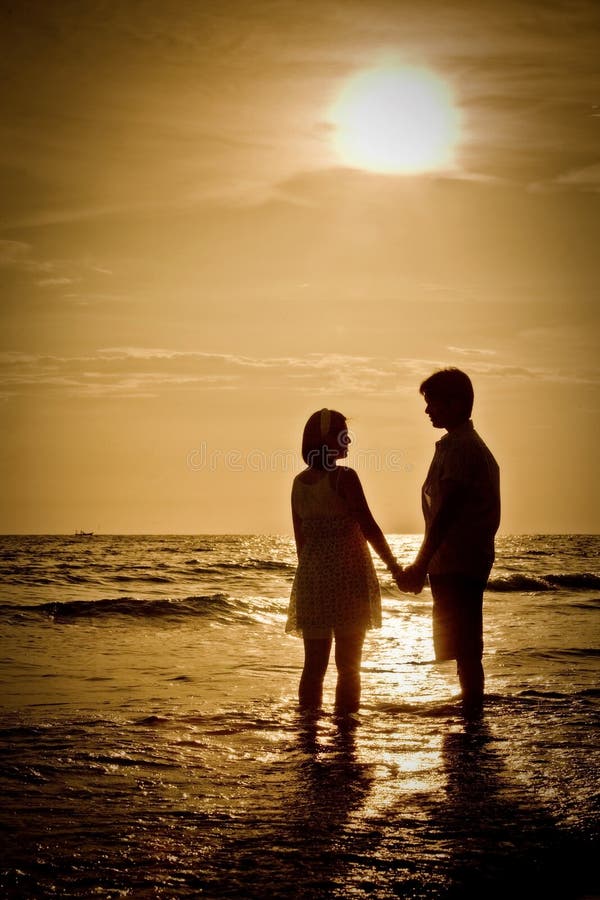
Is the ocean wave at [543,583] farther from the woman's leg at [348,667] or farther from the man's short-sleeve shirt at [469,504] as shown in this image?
the man's short-sleeve shirt at [469,504]

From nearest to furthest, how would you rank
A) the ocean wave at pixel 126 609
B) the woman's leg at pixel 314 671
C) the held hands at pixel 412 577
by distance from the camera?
the held hands at pixel 412 577, the woman's leg at pixel 314 671, the ocean wave at pixel 126 609

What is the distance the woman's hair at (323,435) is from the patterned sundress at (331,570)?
121mm

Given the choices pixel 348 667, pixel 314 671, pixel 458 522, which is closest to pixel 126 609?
pixel 314 671

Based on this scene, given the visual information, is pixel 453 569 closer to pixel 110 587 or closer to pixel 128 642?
pixel 128 642

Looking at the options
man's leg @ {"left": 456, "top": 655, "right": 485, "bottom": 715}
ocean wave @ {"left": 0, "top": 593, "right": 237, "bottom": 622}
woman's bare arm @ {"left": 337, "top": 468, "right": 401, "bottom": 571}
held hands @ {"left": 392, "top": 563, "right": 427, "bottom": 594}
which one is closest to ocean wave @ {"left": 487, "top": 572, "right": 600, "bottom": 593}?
ocean wave @ {"left": 0, "top": 593, "right": 237, "bottom": 622}

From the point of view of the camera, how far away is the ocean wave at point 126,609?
48.6ft

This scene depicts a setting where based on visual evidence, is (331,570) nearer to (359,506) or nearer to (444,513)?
(359,506)

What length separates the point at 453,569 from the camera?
17.1ft

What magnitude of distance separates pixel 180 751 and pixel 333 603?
1335mm

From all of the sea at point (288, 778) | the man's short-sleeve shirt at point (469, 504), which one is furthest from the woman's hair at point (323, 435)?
the sea at point (288, 778)

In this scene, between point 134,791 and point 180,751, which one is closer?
point 134,791

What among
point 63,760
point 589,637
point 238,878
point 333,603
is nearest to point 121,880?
point 238,878

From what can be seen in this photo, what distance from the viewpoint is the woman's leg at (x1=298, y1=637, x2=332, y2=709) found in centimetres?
561

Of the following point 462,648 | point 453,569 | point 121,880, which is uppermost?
point 453,569
